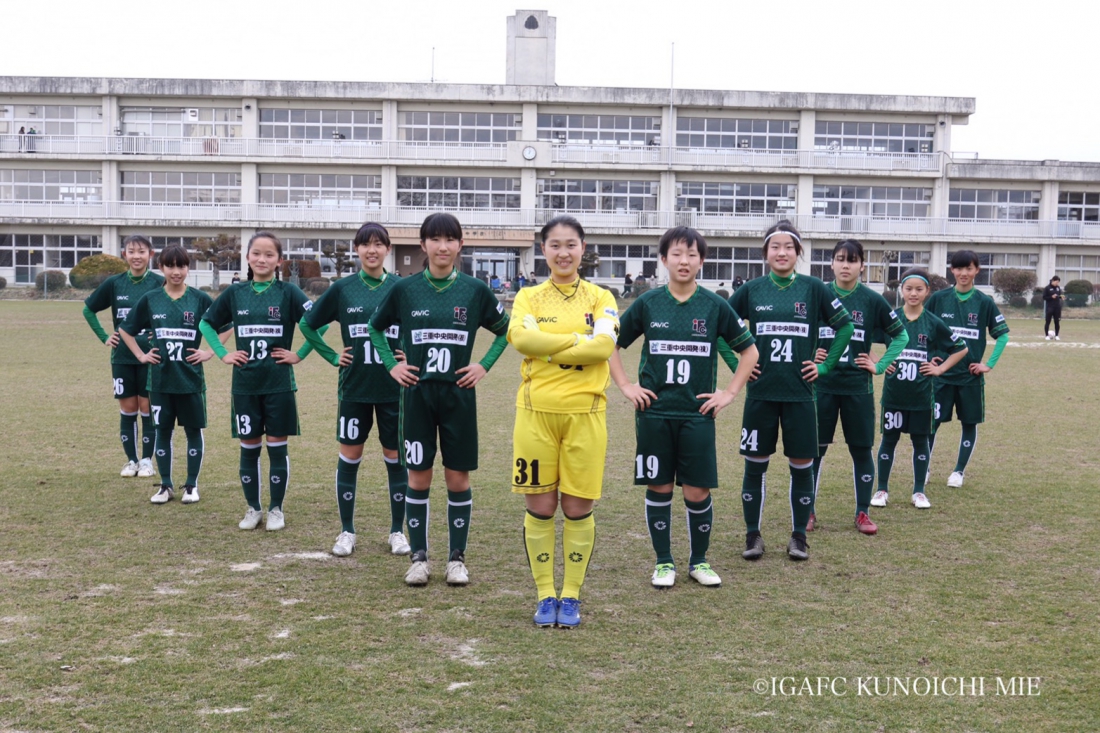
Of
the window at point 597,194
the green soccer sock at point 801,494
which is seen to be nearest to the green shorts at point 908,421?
the green soccer sock at point 801,494

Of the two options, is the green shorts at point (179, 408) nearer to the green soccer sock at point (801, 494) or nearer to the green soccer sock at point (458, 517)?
the green soccer sock at point (458, 517)

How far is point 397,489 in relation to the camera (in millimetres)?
7480

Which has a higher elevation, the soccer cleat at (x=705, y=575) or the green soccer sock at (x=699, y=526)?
the green soccer sock at (x=699, y=526)

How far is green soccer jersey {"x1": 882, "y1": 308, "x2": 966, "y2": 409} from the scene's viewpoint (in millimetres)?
9203

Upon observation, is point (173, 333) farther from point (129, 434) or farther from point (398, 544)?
point (398, 544)

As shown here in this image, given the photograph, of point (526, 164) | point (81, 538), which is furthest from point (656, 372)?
point (526, 164)

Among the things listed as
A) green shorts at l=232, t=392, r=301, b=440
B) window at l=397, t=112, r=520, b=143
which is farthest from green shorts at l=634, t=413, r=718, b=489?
window at l=397, t=112, r=520, b=143

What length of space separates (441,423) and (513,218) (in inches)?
2066

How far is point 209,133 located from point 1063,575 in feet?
193

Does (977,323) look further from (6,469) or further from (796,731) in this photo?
(6,469)

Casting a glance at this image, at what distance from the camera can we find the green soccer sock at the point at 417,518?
6.70 m

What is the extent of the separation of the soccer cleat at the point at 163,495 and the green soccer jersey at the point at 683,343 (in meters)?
4.75

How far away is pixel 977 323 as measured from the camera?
9.93 meters

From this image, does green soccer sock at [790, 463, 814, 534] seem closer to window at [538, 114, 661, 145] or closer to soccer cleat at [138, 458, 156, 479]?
soccer cleat at [138, 458, 156, 479]
